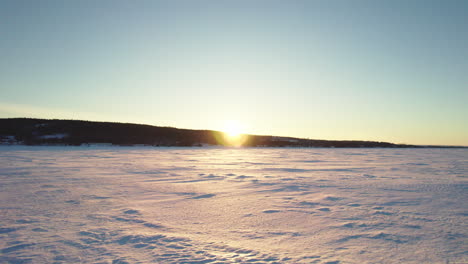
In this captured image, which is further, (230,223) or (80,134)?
(80,134)

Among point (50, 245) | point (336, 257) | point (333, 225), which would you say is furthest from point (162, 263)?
point (333, 225)

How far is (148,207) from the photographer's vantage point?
4430 millimetres

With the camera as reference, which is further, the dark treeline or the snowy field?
the dark treeline

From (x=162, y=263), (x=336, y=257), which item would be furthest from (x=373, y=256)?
(x=162, y=263)

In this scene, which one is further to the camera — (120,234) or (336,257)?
(120,234)

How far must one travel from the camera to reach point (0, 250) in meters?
2.69

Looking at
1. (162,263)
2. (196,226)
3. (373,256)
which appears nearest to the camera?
(162,263)

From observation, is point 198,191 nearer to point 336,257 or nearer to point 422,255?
point 336,257

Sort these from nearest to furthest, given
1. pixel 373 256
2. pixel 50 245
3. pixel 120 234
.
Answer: pixel 373 256 < pixel 50 245 < pixel 120 234

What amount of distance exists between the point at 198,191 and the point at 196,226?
225 centimetres

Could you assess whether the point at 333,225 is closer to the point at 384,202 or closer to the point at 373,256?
the point at 373,256

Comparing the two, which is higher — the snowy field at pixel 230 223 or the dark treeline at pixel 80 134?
the dark treeline at pixel 80 134

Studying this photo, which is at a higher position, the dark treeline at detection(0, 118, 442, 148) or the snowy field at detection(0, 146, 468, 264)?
the dark treeline at detection(0, 118, 442, 148)

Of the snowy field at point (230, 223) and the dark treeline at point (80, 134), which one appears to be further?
the dark treeline at point (80, 134)
